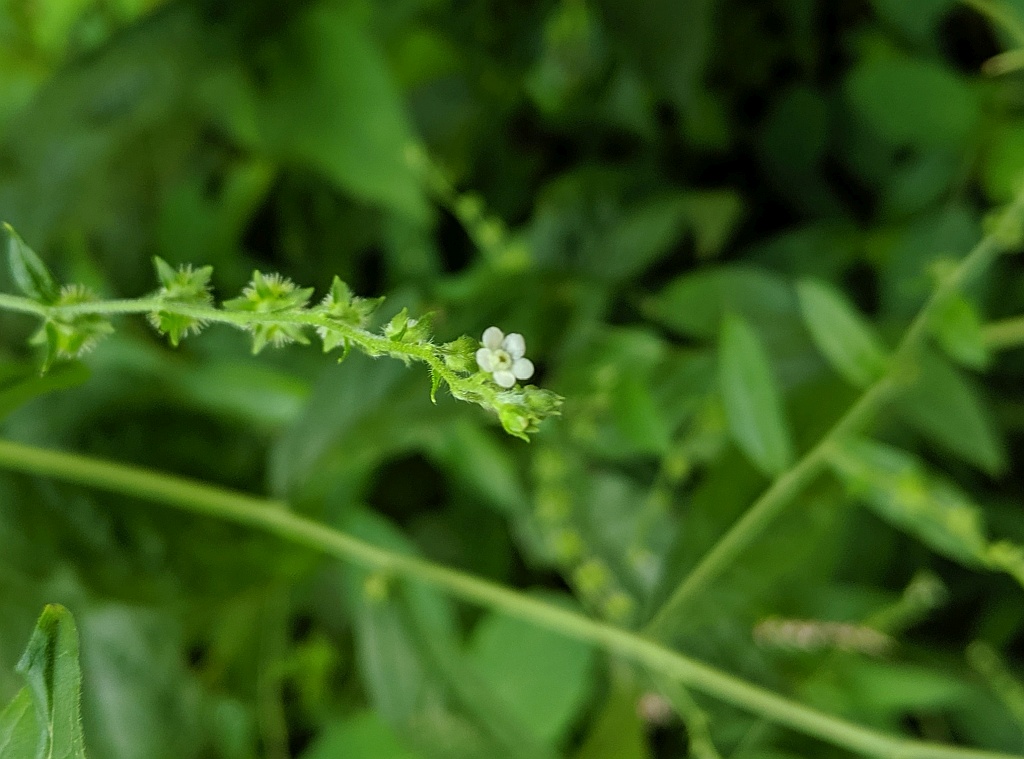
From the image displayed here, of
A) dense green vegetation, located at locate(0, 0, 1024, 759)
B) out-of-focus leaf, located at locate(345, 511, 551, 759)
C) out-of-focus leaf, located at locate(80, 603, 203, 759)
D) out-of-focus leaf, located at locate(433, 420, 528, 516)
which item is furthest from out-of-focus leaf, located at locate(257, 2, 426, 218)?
out-of-focus leaf, located at locate(80, 603, 203, 759)

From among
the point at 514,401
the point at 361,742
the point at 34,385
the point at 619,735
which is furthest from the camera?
the point at 361,742

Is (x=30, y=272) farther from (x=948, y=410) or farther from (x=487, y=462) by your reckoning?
(x=948, y=410)

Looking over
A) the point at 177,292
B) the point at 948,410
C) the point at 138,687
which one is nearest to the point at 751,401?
the point at 948,410

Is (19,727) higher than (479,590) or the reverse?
higher

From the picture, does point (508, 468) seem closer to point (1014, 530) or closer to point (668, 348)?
point (668, 348)

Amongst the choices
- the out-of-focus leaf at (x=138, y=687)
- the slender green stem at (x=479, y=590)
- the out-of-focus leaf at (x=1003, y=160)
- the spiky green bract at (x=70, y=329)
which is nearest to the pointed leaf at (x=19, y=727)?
the spiky green bract at (x=70, y=329)

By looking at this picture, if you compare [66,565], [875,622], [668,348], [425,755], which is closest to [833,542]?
[875,622]
